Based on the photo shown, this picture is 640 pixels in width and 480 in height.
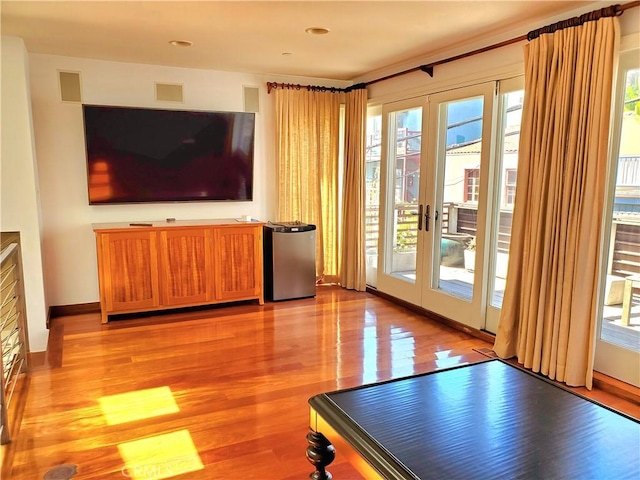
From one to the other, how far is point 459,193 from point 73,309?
3.85 metres

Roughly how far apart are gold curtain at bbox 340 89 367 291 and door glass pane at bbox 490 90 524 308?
1802 mm

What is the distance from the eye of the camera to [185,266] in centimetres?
461

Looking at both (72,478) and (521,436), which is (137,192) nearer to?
(72,478)

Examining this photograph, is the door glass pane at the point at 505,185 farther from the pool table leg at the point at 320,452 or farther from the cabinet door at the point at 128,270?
the cabinet door at the point at 128,270

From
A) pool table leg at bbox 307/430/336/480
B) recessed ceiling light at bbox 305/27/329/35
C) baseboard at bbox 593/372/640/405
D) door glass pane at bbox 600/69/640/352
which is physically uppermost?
recessed ceiling light at bbox 305/27/329/35

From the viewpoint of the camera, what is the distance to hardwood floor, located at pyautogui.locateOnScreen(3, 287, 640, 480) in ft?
7.59

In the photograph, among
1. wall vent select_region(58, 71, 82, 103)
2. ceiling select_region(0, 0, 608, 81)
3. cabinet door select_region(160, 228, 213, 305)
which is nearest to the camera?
ceiling select_region(0, 0, 608, 81)

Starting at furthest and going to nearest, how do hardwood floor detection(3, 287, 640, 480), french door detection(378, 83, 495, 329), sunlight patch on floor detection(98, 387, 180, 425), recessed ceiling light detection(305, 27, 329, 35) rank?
french door detection(378, 83, 495, 329) → recessed ceiling light detection(305, 27, 329, 35) → sunlight patch on floor detection(98, 387, 180, 425) → hardwood floor detection(3, 287, 640, 480)

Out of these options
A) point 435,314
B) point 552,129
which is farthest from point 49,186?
point 552,129

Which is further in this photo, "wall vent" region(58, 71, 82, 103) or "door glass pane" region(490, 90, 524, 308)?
"wall vent" region(58, 71, 82, 103)

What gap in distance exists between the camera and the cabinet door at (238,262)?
4.75 metres

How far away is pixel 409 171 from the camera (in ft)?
15.9

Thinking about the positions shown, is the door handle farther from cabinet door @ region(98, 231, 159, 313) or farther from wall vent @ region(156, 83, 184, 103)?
wall vent @ region(156, 83, 184, 103)

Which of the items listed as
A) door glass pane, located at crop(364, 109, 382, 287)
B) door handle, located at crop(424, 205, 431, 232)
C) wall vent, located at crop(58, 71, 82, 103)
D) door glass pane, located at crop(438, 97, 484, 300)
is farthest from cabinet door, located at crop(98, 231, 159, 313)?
door glass pane, located at crop(438, 97, 484, 300)
